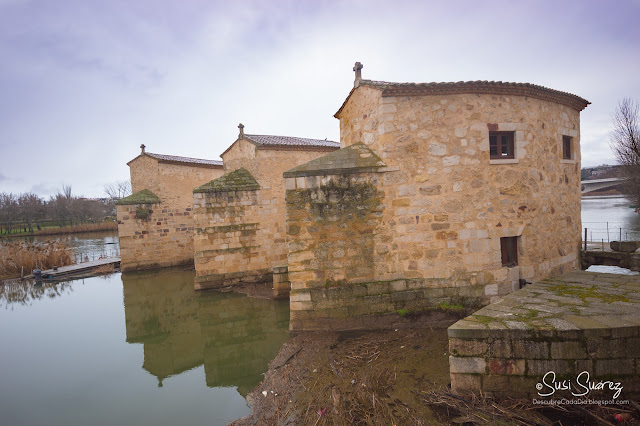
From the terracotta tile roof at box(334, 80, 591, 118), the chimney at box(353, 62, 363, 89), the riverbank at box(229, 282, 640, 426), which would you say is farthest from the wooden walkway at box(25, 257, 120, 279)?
the terracotta tile roof at box(334, 80, 591, 118)

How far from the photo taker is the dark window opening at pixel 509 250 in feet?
20.5

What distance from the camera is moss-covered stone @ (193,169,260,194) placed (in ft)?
34.7

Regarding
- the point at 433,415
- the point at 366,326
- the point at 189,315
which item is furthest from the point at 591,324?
the point at 189,315

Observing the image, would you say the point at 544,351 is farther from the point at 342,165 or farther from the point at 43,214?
the point at 43,214

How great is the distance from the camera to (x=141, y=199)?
1392cm

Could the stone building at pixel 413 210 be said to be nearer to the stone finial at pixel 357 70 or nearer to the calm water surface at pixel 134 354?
the stone finial at pixel 357 70

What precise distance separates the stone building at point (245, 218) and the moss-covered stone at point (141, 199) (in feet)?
16.6

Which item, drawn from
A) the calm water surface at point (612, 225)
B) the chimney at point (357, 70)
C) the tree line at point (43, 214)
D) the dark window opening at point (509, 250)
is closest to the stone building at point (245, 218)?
the chimney at point (357, 70)

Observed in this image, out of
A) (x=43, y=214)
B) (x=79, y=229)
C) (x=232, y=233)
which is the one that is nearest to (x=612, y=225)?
(x=232, y=233)

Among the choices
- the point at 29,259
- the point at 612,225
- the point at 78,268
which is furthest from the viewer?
the point at 612,225

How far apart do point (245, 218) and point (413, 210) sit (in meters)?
6.64

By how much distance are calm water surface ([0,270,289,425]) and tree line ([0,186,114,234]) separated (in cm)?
3405

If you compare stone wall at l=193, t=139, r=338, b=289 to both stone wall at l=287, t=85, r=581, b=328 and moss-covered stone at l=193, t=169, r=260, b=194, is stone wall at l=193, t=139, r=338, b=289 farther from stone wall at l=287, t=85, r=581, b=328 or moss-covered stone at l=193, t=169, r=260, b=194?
stone wall at l=287, t=85, r=581, b=328

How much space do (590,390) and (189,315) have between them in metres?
8.76
